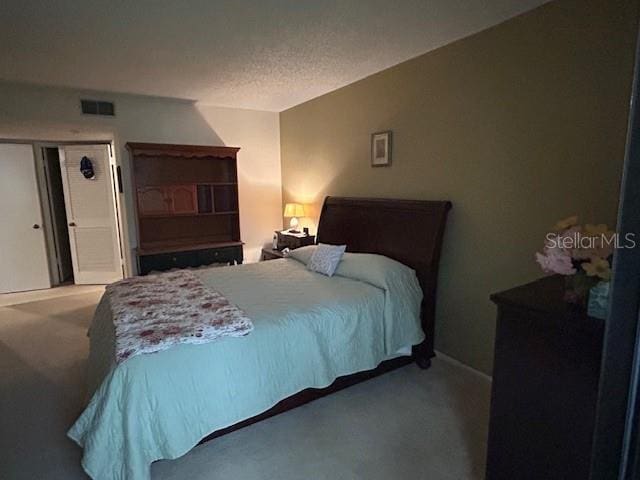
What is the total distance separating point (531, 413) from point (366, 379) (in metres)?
1.34

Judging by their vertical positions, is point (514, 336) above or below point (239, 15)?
below

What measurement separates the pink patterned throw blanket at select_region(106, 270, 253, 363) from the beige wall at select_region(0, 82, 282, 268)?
2.10 metres

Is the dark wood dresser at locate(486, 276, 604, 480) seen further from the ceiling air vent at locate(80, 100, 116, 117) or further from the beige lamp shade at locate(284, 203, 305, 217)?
the ceiling air vent at locate(80, 100, 116, 117)

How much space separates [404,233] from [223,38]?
6.70 ft

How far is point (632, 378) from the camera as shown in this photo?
2.04 feet

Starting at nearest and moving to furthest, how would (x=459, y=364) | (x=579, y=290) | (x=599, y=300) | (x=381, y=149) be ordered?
(x=599, y=300) → (x=579, y=290) → (x=459, y=364) → (x=381, y=149)

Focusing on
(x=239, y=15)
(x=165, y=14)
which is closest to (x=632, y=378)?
(x=239, y=15)

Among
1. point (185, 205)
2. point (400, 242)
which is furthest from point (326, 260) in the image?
point (185, 205)

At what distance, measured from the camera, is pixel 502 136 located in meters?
2.41

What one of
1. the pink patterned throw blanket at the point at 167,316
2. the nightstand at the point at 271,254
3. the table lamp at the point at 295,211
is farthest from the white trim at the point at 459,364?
the table lamp at the point at 295,211

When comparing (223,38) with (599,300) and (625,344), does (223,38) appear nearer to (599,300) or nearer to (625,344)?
(599,300)

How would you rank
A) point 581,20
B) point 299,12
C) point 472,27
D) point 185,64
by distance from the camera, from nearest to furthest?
point 581,20 → point 299,12 → point 472,27 → point 185,64

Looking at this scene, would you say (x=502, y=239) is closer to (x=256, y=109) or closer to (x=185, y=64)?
(x=185, y=64)

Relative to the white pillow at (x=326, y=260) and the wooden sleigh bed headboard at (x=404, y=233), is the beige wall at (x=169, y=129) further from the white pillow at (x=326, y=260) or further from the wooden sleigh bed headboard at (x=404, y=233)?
the white pillow at (x=326, y=260)
